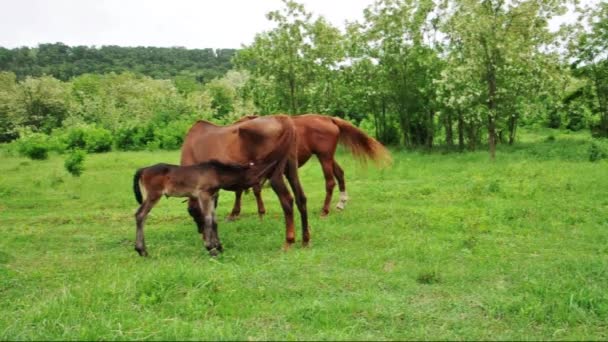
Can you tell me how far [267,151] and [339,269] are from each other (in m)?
2.16

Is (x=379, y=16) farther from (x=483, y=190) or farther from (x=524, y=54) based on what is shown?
(x=483, y=190)

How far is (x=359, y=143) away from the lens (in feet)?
36.1

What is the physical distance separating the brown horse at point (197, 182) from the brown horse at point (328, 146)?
2551mm

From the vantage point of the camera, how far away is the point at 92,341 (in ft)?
13.7

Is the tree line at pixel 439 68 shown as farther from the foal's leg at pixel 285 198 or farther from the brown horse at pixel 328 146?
the foal's leg at pixel 285 198

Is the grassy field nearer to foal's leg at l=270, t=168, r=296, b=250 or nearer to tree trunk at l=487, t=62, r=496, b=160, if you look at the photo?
foal's leg at l=270, t=168, r=296, b=250

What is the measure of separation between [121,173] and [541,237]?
1414 cm

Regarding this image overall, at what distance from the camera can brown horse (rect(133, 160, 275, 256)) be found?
281 inches

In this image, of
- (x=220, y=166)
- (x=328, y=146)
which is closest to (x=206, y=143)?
(x=220, y=166)

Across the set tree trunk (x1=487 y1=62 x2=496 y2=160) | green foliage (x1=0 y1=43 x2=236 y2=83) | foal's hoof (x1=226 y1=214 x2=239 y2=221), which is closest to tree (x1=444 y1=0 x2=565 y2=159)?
tree trunk (x1=487 y1=62 x2=496 y2=160)

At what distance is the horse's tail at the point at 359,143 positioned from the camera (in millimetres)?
10945

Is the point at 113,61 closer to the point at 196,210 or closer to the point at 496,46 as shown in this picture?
the point at 496,46

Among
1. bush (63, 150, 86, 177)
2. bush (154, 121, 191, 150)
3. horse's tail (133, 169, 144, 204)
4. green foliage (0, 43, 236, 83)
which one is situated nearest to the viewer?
horse's tail (133, 169, 144, 204)

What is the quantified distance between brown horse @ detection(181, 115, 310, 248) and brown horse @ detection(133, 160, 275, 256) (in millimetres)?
336
